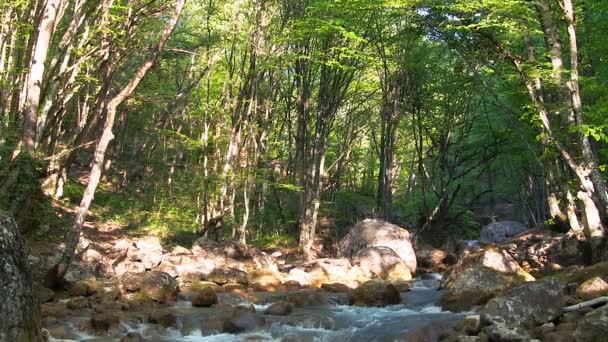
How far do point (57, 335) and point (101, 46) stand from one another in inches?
354

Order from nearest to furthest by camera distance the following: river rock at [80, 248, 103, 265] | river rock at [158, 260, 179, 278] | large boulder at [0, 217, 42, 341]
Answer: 1. large boulder at [0, 217, 42, 341]
2. river rock at [80, 248, 103, 265]
3. river rock at [158, 260, 179, 278]

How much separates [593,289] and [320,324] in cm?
540

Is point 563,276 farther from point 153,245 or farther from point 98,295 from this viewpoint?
point 153,245

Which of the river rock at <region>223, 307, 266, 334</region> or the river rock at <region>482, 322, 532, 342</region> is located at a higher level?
the river rock at <region>482, 322, 532, 342</region>

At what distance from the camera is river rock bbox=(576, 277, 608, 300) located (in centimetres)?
932

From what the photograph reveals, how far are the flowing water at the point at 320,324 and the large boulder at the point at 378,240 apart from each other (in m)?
7.73

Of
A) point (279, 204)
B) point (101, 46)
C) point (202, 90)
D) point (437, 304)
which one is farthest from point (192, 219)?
point (437, 304)

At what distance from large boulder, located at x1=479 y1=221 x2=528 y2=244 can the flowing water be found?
1885cm

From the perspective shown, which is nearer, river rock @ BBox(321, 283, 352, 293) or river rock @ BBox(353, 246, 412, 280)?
river rock @ BBox(321, 283, 352, 293)

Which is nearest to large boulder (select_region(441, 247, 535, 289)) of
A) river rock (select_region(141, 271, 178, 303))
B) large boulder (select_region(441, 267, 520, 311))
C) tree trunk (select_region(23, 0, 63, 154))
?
large boulder (select_region(441, 267, 520, 311))

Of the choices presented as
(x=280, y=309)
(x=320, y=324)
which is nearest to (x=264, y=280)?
(x=280, y=309)

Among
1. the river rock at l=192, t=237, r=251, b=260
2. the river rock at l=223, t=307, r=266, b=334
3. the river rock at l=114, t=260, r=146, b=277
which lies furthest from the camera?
the river rock at l=192, t=237, r=251, b=260

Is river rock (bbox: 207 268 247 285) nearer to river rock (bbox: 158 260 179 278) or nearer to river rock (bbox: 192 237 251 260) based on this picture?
river rock (bbox: 158 260 179 278)

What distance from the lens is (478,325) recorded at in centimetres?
884
